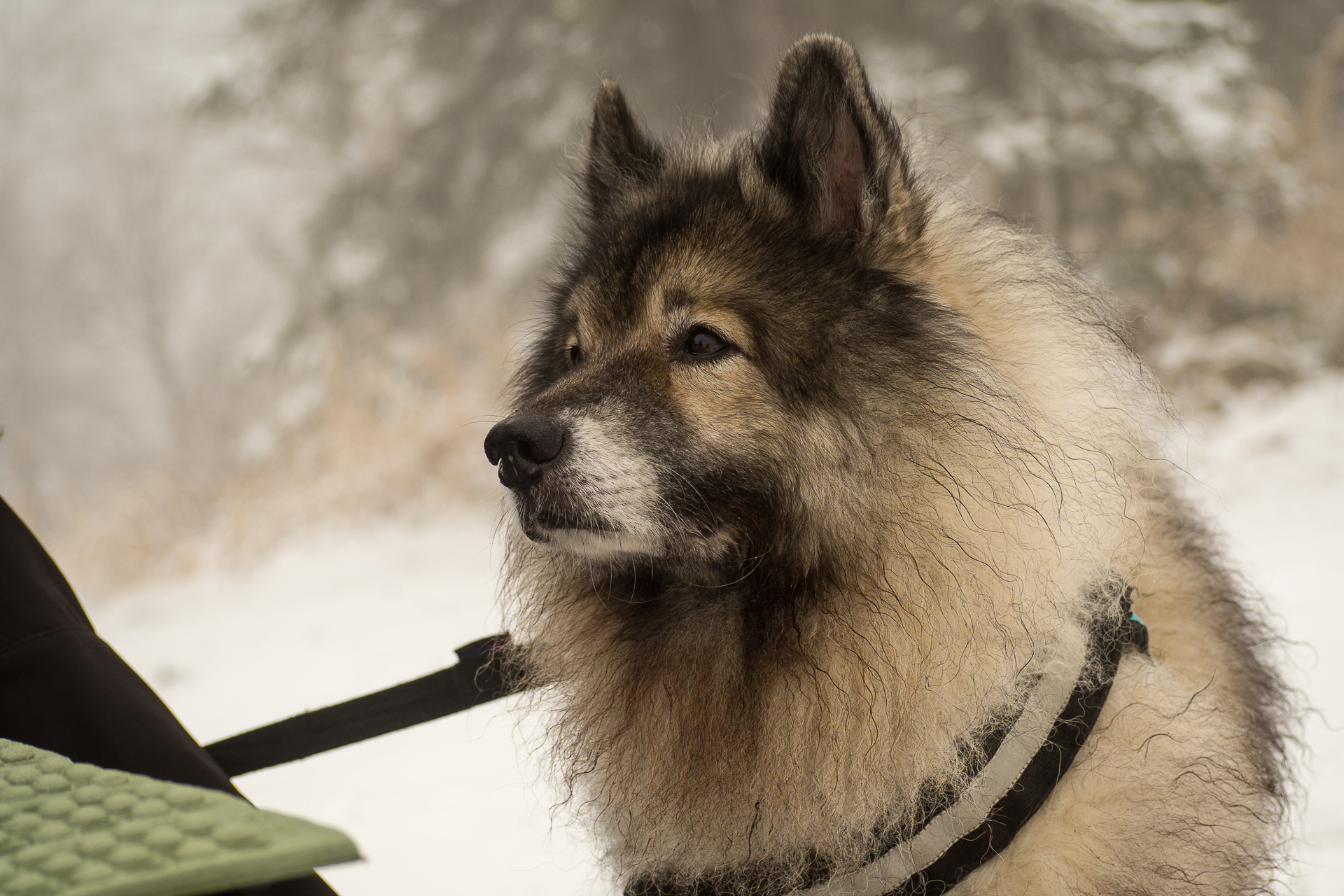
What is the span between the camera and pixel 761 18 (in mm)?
7551

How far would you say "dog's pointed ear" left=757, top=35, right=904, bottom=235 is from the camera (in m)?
1.57

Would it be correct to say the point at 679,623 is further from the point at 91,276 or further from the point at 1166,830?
the point at 91,276

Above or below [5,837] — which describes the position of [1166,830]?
below

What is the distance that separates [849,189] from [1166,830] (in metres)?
1.26

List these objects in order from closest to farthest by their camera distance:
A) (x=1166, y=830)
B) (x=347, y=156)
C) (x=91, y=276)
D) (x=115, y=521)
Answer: (x=1166, y=830)
(x=115, y=521)
(x=347, y=156)
(x=91, y=276)

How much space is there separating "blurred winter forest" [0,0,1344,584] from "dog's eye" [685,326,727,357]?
3755mm

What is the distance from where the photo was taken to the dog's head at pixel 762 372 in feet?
5.06

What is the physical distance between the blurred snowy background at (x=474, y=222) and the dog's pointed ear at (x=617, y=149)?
287 cm

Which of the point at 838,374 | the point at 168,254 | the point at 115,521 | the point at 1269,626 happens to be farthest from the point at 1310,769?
the point at 168,254

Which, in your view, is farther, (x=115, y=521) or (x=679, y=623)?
(x=115, y=521)

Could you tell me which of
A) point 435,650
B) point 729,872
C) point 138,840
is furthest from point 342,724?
point 435,650

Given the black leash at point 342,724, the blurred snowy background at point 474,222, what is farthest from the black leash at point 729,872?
the blurred snowy background at point 474,222

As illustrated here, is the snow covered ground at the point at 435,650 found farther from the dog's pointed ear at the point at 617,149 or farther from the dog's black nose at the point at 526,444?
the dog's pointed ear at the point at 617,149

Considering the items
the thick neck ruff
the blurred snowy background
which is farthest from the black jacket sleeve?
the blurred snowy background
